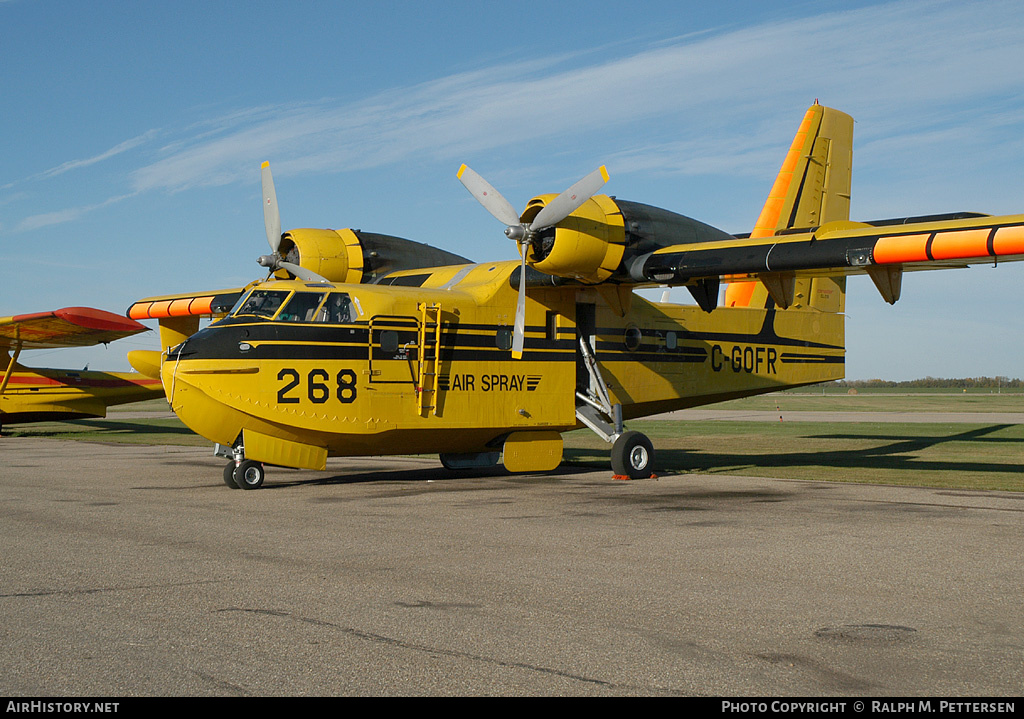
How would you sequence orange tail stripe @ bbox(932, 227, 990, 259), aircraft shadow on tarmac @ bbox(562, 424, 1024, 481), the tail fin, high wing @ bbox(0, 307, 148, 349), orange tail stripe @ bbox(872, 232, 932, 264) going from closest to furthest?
orange tail stripe @ bbox(932, 227, 990, 259), orange tail stripe @ bbox(872, 232, 932, 264), aircraft shadow on tarmac @ bbox(562, 424, 1024, 481), the tail fin, high wing @ bbox(0, 307, 148, 349)

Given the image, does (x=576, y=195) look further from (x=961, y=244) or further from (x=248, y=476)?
(x=248, y=476)

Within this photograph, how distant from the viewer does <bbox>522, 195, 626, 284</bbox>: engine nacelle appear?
15.8 metres

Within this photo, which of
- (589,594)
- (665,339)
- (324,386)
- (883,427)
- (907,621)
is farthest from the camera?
(883,427)

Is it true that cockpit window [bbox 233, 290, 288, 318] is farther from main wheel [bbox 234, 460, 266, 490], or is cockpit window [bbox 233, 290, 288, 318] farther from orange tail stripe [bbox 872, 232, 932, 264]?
orange tail stripe [bbox 872, 232, 932, 264]

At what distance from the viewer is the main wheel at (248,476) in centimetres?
1539

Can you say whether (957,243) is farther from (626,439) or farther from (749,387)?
(749,387)

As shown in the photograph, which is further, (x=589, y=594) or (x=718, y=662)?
(x=589, y=594)

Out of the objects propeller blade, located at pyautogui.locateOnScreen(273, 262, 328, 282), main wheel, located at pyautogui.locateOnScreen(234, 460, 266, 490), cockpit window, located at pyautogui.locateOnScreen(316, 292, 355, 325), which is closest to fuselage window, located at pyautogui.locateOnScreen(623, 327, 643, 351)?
cockpit window, located at pyautogui.locateOnScreen(316, 292, 355, 325)

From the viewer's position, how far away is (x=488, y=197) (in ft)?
54.7

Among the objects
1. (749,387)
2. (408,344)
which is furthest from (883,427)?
(408,344)

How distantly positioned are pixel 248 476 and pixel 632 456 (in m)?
7.04

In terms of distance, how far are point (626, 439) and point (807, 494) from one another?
3.98m

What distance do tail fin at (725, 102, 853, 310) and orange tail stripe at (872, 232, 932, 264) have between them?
741cm

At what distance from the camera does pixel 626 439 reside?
57.0 feet
